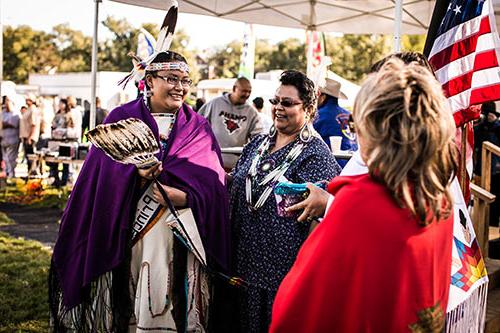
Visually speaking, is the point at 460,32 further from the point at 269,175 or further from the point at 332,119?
the point at 332,119

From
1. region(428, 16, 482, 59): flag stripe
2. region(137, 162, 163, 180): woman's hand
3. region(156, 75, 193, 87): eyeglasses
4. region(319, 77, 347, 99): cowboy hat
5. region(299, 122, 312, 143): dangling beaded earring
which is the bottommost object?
region(137, 162, 163, 180): woman's hand

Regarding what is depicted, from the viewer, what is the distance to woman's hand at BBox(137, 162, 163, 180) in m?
2.82

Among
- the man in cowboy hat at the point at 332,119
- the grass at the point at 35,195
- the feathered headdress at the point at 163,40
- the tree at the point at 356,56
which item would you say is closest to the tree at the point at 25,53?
the tree at the point at 356,56

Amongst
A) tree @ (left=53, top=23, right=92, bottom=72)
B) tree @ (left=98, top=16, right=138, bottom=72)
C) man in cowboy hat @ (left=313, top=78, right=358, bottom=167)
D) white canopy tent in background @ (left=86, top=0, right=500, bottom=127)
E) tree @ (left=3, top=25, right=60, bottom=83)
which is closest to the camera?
man in cowboy hat @ (left=313, top=78, right=358, bottom=167)

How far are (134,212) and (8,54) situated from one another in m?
50.1

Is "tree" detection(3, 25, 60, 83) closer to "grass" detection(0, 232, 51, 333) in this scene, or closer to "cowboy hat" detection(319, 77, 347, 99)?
"grass" detection(0, 232, 51, 333)

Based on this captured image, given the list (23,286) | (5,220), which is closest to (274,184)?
(23,286)

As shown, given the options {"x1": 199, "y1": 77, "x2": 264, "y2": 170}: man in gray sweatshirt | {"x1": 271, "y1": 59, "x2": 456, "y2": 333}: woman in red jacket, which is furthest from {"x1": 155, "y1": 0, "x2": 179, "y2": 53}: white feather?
{"x1": 199, "y1": 77, "x2": 264, "y2": 170}: man in gray sweatshirt

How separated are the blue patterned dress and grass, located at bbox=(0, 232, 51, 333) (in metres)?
1.99

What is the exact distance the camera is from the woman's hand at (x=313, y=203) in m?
2.53

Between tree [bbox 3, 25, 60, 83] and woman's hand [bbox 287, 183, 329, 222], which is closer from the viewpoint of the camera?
woman's hand [bbox 287, 183, 329, 222]

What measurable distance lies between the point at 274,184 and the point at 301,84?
0.51 metres

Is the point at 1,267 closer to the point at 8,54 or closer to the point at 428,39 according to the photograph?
the point at 428,39

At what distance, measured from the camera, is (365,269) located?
1.56 m
